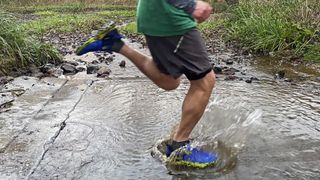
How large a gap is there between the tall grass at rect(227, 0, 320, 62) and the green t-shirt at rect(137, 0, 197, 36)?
4672 millimetres

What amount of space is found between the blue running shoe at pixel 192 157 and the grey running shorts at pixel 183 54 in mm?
502

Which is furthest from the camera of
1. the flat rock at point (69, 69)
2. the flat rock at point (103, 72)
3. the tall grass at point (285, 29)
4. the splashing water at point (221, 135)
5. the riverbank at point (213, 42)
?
the tall grass at point (285, 29)

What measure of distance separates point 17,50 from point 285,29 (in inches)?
179

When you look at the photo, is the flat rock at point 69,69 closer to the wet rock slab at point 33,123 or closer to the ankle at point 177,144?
the wet rock slab at point 33,123

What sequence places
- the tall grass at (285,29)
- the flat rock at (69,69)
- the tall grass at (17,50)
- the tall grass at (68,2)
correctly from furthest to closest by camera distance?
the tall grass at (68,2) < the tall grass at (285,29) < the flat rock at (69,69) < the tall grass at (17,50)

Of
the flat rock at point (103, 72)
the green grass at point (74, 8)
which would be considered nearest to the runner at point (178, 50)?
the flat rock at point (103, 72)

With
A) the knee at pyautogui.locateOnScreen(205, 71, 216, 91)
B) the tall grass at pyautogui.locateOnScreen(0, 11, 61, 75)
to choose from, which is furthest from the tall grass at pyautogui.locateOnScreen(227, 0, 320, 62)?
the knee at pyautogui.locateOnScreen(205, 71, 216, 91)

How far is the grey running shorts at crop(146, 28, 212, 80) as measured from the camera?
304 centimetres

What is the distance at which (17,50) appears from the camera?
6.80 m

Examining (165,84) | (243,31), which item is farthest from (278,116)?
(243,31)

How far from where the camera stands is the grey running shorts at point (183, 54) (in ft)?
9.99

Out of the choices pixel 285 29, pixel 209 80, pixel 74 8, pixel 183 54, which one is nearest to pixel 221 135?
pixel 209 80

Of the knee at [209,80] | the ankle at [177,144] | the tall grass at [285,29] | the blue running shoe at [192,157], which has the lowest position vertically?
the tall grass at [285,29]

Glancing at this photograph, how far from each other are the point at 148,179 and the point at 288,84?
3179mm
